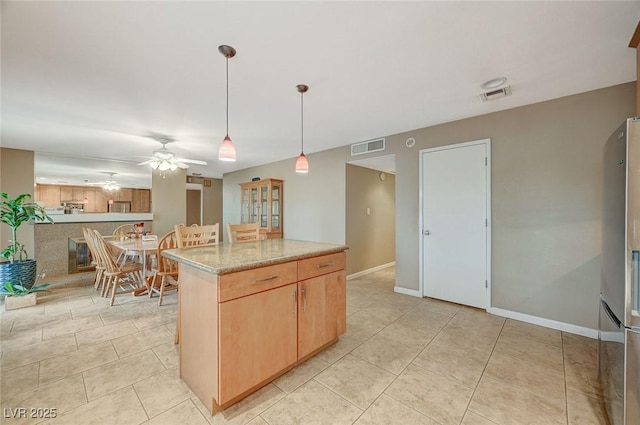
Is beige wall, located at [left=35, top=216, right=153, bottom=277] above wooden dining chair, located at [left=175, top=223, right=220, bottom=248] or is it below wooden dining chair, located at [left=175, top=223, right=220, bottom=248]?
below

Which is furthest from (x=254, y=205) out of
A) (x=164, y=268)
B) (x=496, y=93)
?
(x=496, y=93)

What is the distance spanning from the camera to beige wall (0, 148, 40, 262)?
4.23 metres

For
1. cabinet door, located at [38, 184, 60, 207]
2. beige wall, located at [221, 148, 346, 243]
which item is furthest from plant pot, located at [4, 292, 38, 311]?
cabinet door, located at [38, 184, 60, 207]

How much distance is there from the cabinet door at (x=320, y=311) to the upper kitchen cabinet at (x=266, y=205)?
11.3 feet

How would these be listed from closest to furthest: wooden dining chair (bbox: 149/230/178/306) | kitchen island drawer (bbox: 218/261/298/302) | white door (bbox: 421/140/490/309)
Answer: kitchen island drawer (bbox: 218/261/298/302)
white door (bbox: 421/140/490/309)
wooden dining chair (bbox: 149/230/178/306)

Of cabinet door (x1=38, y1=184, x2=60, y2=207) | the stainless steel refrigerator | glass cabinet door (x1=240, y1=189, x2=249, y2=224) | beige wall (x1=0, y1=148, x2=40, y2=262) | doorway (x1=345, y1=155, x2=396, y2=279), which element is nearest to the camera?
the stainless steel refrigerator

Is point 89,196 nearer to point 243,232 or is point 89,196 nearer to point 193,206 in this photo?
point 193,206

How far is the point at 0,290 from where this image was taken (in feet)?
10.6

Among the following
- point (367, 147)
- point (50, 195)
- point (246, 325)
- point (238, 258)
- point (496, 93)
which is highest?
point (496, 93)

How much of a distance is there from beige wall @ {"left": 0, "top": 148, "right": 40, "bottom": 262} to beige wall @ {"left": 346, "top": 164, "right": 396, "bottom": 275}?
553 cm

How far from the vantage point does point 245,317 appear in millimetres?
1556

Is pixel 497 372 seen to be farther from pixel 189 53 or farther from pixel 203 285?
pixel 189 53

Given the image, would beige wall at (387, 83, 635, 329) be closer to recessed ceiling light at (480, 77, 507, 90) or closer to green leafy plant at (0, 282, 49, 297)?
recessed ceiling light at (480, 77, 507, 90)

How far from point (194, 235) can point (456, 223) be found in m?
3.21
